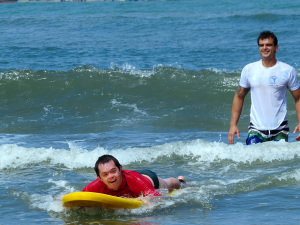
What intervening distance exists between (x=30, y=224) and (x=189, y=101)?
969cm

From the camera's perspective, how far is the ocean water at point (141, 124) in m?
5.86

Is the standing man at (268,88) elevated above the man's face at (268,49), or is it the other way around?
the man's face at (268,49)

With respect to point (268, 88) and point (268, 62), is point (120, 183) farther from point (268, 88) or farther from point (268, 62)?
point (268, 62)

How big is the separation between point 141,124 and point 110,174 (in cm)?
699

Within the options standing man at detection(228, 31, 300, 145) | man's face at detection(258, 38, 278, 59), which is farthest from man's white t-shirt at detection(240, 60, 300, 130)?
man's face at detection(258, 38, 278, 59)

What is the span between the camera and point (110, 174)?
17.6ft

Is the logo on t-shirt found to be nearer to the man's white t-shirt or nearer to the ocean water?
the man's white t-shirt

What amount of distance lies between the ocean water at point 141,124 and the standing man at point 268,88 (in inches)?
19.0

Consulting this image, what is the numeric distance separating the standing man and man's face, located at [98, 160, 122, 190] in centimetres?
197

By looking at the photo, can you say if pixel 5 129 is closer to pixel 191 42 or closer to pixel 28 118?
pixel 28 118

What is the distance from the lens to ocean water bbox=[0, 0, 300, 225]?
19.2ft

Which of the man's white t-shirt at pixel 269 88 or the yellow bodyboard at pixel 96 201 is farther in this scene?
the man's white t-shirt at pixel 269 88

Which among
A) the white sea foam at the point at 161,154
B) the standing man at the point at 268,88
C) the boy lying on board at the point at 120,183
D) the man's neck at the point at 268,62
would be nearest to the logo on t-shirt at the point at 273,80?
the standing man at the point at 268,88

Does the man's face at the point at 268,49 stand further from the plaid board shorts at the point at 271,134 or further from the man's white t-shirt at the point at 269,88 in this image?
the plaid board shorts at the point at 271,134
